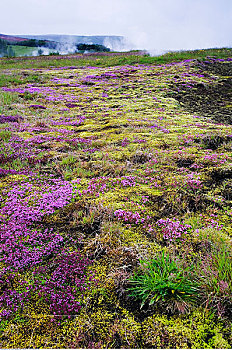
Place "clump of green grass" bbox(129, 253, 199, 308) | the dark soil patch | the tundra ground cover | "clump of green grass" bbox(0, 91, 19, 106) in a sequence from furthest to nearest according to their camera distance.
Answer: "clump of green grass" bbox(0, 91, 19, 106), the dark soil patch, "clump of green grass" bbox(129, 253, 199, 308), the tundra ground cover

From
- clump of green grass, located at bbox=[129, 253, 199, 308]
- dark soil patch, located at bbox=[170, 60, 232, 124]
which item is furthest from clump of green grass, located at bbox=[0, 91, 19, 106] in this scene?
clump of green grass, located at bbox=[129, 253, 199, 308]

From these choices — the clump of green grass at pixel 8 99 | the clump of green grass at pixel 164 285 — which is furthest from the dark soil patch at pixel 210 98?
the clump of green grass at pixel 8 99

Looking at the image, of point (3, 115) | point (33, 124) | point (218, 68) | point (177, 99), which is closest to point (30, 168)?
point (33, 124)

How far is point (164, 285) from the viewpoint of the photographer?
2.64m

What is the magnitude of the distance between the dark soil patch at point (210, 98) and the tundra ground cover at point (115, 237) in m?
4.19

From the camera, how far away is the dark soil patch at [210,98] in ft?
41.9

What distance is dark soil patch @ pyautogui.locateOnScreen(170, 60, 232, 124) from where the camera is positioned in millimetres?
12778

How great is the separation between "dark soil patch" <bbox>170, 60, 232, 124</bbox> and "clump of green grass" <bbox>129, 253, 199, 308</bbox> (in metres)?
10.4

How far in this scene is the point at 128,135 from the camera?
29.3 ft

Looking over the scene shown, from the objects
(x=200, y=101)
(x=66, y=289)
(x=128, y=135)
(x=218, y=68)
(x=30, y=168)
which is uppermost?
(x=218, y=68)

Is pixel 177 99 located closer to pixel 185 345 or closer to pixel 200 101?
pixel 200 101

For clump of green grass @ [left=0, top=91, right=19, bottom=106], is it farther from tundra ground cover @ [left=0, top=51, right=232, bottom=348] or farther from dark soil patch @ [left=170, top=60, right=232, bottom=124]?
dark soil patch @ [left=170, top=60, right=232, bottom=124]

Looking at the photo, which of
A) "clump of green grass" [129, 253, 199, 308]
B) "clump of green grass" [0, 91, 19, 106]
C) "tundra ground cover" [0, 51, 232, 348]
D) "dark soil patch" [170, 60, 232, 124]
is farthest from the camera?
"clump of green grass" [0, 91, 19, 106]

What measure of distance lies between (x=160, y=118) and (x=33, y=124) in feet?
21.7
